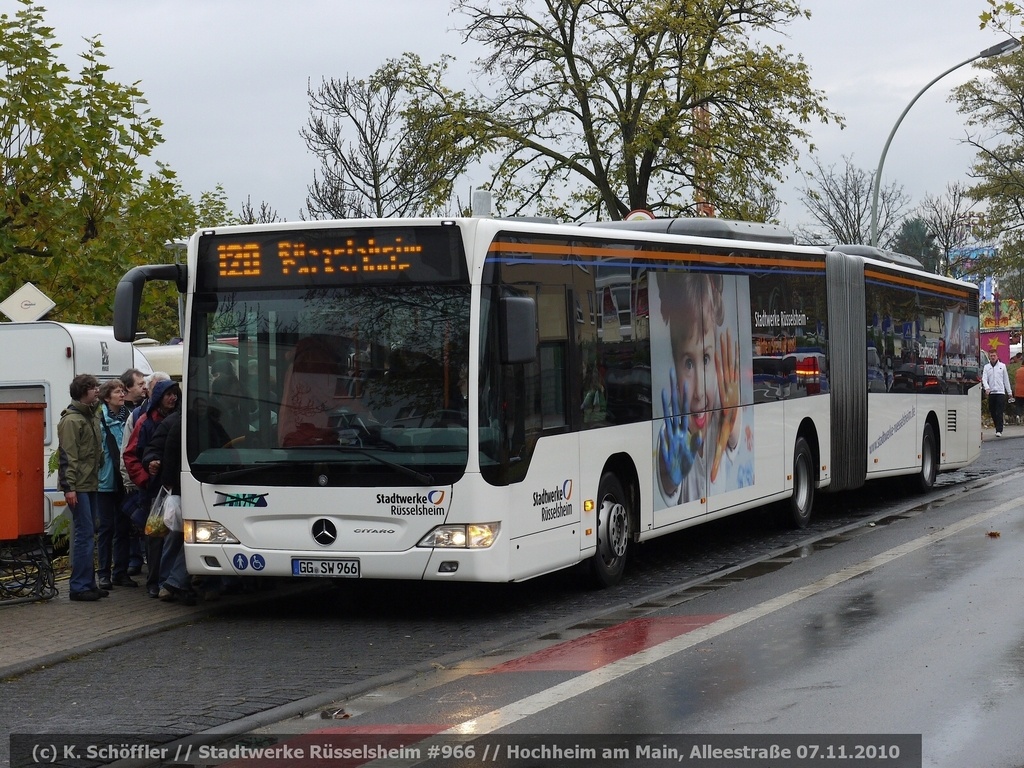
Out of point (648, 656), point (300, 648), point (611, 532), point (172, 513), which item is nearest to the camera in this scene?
point (648, 656)

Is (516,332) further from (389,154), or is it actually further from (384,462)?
(389,154)

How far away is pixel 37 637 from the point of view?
9906 millimetres

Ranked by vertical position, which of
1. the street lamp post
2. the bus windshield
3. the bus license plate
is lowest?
the bus license plate

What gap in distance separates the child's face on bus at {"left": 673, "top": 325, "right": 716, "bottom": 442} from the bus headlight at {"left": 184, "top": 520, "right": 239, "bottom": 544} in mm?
4378

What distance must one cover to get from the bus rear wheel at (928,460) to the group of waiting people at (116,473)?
11.8 meters

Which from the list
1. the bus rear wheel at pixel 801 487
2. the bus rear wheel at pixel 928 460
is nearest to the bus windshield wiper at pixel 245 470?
the bus rear wheel at pixel 801 487

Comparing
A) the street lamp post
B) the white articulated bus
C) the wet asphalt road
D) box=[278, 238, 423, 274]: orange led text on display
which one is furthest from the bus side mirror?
the street lamp post

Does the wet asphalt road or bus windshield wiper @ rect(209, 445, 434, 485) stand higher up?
bus windshield wiper @ rect(209, 445, 434, 485)

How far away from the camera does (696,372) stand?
13352mm

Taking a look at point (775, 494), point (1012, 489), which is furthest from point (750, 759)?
point (1012, 489)

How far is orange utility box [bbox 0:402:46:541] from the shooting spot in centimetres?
1117

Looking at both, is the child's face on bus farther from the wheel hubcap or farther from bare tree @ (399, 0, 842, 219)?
bare tree @ (399, 0, 842, 219)

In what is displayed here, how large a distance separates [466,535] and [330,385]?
4.59 ft

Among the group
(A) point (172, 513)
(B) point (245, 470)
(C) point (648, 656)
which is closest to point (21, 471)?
(A) point (172, 513)
